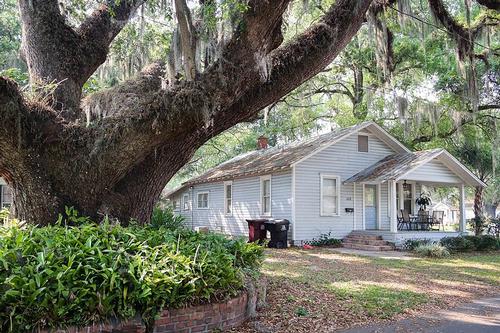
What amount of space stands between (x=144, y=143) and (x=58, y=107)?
1.70m

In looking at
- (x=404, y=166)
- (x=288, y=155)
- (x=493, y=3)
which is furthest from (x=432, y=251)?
(x=493, y=3)

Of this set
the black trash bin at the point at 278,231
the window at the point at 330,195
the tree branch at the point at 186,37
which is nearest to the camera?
the tree branch at the point at 186,37

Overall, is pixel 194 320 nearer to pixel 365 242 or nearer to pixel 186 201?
pixel 365 242

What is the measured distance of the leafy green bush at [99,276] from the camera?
369cm

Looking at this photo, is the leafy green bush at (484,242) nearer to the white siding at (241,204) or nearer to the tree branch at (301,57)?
the white siding at (241,204)

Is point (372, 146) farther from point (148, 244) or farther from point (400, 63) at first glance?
point (148, 244)

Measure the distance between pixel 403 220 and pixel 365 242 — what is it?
8.78 feet

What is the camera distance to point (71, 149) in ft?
19.9

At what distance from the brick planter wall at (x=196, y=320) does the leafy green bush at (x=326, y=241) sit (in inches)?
443

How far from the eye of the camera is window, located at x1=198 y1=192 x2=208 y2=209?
22688 millimetres

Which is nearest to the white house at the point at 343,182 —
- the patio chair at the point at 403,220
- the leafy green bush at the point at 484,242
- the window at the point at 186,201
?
the patio chair at the point at 403,220

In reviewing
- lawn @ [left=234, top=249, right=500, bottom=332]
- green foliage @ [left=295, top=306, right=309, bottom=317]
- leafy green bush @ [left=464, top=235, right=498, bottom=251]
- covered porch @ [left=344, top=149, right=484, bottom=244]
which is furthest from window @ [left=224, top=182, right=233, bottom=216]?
green foliage @ [left=295, top=306, right=309, bottom=317]

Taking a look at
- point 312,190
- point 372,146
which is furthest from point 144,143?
point 372,146

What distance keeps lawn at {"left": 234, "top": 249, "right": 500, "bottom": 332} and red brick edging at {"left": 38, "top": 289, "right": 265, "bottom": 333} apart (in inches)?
8.3
